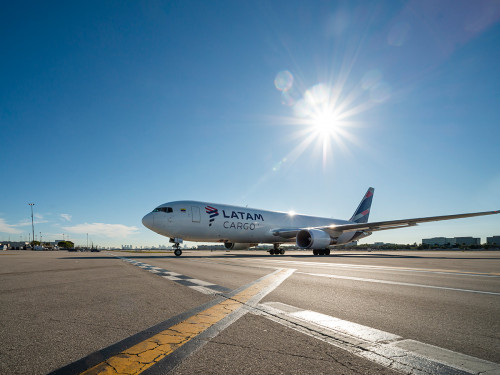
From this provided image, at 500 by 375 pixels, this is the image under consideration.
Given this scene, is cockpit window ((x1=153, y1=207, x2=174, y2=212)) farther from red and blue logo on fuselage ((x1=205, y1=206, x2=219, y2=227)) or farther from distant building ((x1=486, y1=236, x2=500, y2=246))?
distant building ((x1=486, y1=236, x2=500, y2=246))

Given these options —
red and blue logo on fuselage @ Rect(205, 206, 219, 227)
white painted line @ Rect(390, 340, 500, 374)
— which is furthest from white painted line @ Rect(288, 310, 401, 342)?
red and blue logo on fuselage @ Rect(205, 206, 219, 227)

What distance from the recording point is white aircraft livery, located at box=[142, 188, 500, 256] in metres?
21.4

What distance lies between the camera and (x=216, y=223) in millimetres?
23375

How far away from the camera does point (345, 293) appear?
4.60 metres

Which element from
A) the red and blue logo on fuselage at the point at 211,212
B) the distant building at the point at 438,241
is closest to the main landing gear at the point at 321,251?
the red and blue logo on fuselage at the point at 211,212

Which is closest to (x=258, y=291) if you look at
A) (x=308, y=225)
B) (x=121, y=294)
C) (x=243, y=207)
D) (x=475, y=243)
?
(x=121, y=294)

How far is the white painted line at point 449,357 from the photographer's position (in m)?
1.76

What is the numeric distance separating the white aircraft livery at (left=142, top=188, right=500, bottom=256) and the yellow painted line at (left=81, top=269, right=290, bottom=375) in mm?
19002

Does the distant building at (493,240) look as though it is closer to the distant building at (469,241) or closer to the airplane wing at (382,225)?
the distant building at (469,241)

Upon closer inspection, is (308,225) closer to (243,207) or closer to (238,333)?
→ (243,207)

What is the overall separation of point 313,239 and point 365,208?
54.3 ft

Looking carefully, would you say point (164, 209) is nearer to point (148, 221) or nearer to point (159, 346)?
point (148, 221)

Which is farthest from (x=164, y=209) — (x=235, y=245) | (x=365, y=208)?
(x=365, y=208)

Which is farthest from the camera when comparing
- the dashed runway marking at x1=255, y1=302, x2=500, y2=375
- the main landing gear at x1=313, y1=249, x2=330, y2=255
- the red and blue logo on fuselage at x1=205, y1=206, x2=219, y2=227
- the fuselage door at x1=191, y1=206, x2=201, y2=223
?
the main landing gear at x1=313, y1=249, x2=330, y2=255
